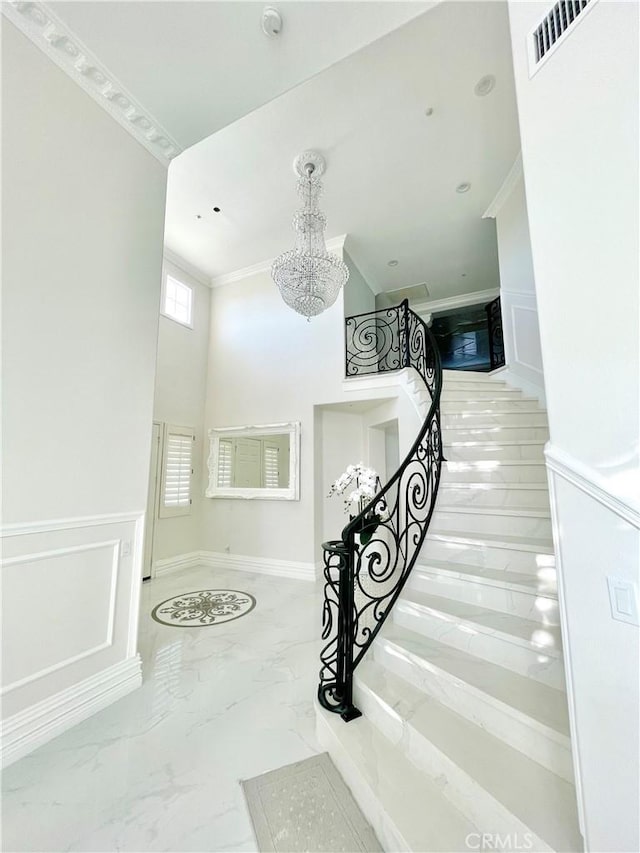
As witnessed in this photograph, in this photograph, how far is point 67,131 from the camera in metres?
2.19

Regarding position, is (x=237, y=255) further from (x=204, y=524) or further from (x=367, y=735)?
(x=367, y=735)

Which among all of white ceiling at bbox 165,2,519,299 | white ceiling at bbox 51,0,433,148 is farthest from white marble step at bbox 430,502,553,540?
white ceiling at bbox 165,2,519,299

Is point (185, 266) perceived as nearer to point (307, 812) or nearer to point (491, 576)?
point (491, 576)

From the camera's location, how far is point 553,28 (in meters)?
1.23

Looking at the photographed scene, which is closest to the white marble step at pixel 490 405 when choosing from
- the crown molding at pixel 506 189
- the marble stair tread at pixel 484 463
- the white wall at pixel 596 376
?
the marble stair tread at pixel 484 463

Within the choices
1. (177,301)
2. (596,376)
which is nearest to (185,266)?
(177,301)

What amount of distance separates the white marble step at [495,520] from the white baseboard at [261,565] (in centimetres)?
262

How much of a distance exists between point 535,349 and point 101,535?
16.7ft

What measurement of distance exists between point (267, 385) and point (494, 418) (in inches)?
133

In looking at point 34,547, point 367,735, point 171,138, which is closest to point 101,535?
point 34,547

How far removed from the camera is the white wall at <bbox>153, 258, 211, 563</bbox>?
528 cm

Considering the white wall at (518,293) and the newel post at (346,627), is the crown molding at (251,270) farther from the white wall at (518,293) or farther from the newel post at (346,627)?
the newel post at (346,627)

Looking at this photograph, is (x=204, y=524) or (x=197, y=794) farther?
(x=204, y=524)

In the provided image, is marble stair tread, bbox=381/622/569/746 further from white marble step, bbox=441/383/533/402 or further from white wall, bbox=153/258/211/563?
white wall, bbox=153/258/211/563
